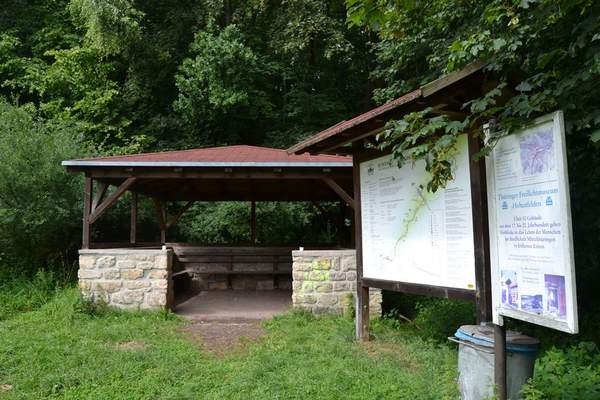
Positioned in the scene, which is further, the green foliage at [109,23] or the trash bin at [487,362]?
the green foliage at [109,23]

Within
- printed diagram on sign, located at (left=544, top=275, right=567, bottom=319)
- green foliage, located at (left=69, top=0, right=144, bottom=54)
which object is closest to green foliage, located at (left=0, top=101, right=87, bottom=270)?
green foliage, located at (left=69, top=0, right=144, bottom=54)

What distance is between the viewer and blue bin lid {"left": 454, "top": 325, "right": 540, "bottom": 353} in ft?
10.7

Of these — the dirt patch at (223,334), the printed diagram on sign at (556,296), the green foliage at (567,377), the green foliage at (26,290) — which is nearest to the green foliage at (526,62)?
the printed diagram on sign at (556,296)

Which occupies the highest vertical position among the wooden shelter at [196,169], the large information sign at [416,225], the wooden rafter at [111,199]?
the wooden shelter at [196,169]

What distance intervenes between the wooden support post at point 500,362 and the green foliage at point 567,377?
0.13 metres

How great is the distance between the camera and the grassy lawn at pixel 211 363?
13.4ft

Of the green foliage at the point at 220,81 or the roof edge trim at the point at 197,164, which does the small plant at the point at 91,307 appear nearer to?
the roof edge trim at the point at 197,164

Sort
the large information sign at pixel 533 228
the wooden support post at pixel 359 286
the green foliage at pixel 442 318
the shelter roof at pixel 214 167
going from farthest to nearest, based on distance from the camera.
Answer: the shelter roof at pixel 214 167 < the green foliage at pixel 442 318 < the wooden support post at pixel 359 286 < the large information sign at pixel 533 228

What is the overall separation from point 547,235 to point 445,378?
1.77 m

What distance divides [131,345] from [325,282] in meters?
2.83

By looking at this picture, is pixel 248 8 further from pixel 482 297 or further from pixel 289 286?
pixel 482 297

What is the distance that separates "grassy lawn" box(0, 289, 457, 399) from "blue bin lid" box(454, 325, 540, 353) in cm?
48

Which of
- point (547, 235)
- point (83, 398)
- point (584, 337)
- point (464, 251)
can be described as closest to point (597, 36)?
point (547, 235)

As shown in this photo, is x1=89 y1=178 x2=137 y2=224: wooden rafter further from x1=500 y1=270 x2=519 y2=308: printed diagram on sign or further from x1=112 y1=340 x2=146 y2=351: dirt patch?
x1=500 y1=270 x2=519 y2=308: printed diagram on sign
